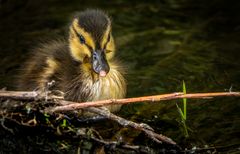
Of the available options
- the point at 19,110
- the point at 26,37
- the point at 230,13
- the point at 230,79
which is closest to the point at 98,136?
the point at 19,110

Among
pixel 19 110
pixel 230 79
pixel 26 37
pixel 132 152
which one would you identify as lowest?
pixel 132 152

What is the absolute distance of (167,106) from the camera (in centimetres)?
457

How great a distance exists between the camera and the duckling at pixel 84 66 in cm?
416

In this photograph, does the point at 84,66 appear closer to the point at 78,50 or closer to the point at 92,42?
the point at 78,50

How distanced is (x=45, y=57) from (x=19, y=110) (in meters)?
0.76

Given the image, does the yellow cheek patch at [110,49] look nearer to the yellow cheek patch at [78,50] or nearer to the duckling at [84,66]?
the duckling at [84,66]

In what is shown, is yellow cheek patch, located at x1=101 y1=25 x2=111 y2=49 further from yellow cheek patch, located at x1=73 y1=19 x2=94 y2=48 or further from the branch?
the branch

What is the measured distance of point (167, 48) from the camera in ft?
18.6

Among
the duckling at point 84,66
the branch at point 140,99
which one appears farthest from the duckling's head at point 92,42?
the branch at point 140,99

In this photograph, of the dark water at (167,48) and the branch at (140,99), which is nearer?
the branch at (140,99)

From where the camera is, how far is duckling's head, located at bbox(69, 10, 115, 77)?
410cm

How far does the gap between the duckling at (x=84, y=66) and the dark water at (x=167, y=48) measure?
0.28 metres

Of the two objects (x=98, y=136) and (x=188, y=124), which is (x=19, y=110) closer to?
(x=98, y=136)

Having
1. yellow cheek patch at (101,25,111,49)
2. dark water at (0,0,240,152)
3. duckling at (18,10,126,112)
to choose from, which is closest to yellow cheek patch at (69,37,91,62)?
duckling at (18,10,126,112)
